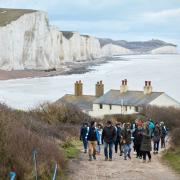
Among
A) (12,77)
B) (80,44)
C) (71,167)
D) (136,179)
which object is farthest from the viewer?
(80,44)

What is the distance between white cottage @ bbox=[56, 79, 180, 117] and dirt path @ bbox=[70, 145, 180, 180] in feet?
88.6

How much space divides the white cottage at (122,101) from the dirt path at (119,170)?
27.0 metres

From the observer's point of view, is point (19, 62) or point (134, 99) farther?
point (19, 62)

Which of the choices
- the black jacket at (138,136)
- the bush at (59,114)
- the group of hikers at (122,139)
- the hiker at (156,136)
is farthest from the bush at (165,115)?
the black jacket at (138,136)

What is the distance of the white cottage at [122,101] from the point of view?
141ft

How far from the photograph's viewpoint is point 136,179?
451 inches

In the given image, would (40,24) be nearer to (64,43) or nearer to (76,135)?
(64,43)

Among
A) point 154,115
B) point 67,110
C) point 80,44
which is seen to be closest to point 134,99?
point 154,115

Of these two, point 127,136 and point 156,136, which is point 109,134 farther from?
point 156,136

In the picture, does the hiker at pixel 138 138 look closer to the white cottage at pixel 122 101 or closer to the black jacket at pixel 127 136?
the black jacket at pixel 127 136

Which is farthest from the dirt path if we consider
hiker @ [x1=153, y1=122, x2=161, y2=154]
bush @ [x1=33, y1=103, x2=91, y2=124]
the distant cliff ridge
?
the distant cliff ridge

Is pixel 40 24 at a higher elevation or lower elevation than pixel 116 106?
higher

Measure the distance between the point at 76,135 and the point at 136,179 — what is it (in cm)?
1024

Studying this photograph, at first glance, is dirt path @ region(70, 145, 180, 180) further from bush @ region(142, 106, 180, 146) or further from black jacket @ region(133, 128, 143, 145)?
bush @ region(142, 106, 180, 146)
